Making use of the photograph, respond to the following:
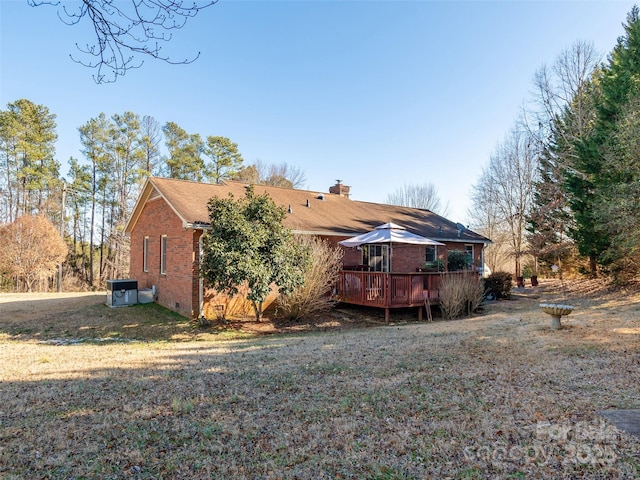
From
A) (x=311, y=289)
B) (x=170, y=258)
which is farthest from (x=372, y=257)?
(x=170, y=258)

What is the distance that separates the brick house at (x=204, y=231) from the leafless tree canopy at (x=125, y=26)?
833cm

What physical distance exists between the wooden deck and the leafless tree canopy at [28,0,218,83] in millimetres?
10435

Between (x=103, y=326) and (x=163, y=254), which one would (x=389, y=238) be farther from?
(x=103, y=326)

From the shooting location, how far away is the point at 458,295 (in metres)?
13.4

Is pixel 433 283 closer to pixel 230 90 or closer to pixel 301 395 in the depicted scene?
pixel 301 395

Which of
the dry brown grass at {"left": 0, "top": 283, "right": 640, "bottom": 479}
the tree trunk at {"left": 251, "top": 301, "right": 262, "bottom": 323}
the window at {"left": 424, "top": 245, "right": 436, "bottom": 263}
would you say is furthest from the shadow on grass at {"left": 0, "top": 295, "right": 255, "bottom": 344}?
the window at {"left": 424, "top": 245, "right": 436, "bottom": 263}

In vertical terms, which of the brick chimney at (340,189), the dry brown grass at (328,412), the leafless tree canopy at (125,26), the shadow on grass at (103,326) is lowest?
the shadow on grass at (103,326)

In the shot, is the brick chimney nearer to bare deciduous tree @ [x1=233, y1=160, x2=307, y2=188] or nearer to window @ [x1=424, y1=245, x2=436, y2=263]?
window @ [x1=424, y1=245, x2=436, y2=263]

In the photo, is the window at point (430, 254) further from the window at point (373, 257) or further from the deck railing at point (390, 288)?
the deck railing at point (390, 288)

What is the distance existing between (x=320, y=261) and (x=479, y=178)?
22875 mm

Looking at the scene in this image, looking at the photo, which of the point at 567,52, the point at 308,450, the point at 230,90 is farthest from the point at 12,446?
the point at 567,52

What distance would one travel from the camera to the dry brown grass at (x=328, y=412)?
2.92 metres

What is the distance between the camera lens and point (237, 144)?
3309 cm

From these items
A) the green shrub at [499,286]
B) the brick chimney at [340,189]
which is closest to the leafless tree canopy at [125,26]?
the green shrub at [499,286]
